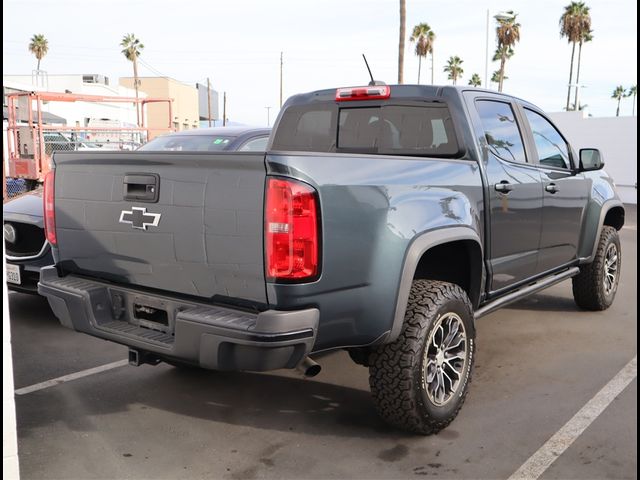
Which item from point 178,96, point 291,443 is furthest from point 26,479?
point 178,96

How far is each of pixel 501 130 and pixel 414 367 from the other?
199 cm

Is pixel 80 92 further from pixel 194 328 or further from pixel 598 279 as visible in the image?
pixel 194 328

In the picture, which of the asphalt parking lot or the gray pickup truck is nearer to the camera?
the gray pickup truck

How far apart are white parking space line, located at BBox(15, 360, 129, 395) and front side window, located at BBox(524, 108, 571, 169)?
3.53 metres

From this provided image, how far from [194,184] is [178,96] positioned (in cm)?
7116

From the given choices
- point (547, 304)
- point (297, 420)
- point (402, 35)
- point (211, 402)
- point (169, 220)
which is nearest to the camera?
point (169, 220)

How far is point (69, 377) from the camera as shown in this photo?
4.61m

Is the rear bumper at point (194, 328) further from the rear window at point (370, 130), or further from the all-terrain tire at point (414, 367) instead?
the rear window at point (370, 130)

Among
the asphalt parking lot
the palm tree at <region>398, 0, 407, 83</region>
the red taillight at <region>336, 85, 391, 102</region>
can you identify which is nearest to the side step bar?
the asphalt parking lot

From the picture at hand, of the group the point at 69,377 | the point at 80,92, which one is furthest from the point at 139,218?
the point at 80,92

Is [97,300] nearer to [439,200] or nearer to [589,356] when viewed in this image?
Result: [439,200]

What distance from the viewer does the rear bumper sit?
2854 millimetres

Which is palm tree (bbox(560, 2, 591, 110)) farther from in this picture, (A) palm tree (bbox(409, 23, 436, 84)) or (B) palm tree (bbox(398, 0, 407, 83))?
(B) palm tree (bbox(398, 0, 407, 83))

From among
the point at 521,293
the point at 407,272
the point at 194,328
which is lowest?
the point at 521,293
